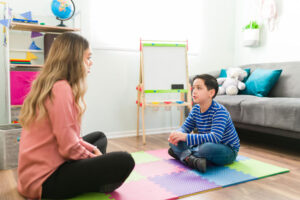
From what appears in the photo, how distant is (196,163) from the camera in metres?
1.72

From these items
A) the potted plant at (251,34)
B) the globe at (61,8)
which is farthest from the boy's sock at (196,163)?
the potted plant at (251,34)

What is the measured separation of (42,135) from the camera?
1.18 meters

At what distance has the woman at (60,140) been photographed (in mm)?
1152

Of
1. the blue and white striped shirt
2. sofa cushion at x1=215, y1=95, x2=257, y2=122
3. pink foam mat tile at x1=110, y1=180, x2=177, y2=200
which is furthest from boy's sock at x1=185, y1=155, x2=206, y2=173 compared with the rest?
sofa cushion at x1=215, y1=95, x2=257, y2=122

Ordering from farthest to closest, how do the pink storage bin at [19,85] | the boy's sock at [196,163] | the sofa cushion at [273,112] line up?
1. the pink storage bin at [19,85]
2. the sofa cushion at [273,112]
3. the boy's sock at [196,163]

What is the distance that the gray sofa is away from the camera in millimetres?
2158

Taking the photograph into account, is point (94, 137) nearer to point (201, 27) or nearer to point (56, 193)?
point (56, 193)

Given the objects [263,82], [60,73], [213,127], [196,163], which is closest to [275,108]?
[263,82]

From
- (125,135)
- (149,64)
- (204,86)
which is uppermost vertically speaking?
(149,64)

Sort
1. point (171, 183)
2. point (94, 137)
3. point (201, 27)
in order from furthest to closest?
point (201, 27)
point (94, 137)
point (171, 183)

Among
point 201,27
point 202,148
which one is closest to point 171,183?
point 202,148

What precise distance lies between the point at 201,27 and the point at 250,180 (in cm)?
251

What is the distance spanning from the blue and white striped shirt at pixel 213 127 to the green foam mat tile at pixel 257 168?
5.1 inches

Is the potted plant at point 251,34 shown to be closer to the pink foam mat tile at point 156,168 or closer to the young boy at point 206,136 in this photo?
the young boy at point 206,136
